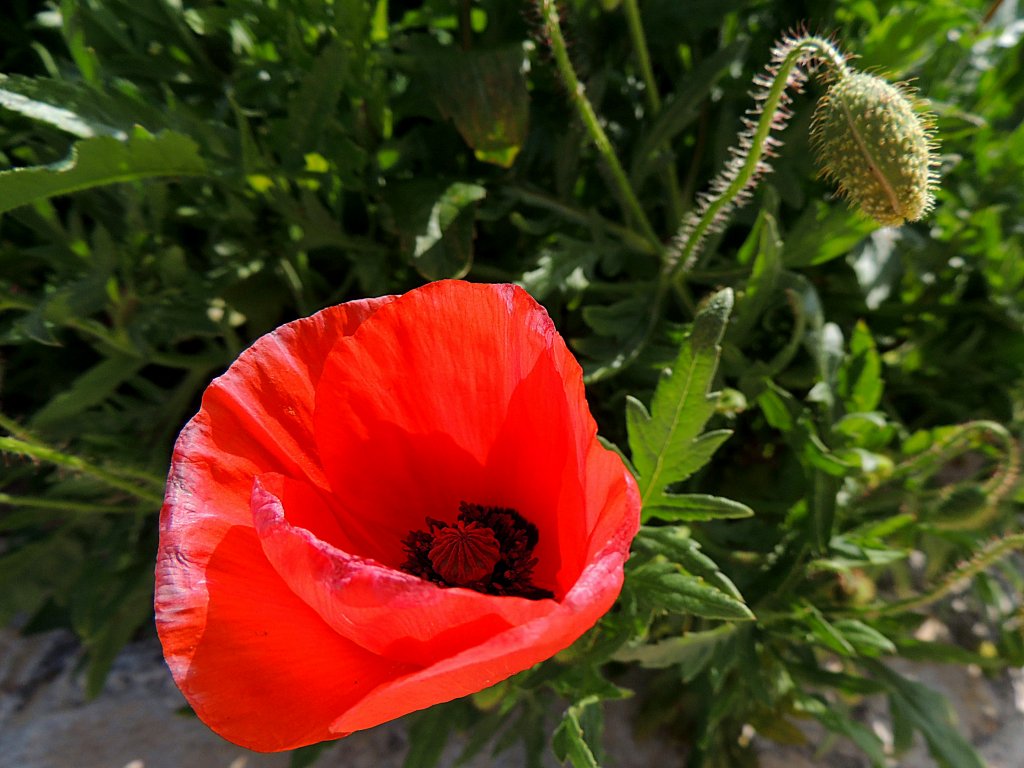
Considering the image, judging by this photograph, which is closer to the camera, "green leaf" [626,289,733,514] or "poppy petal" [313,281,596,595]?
"poppy petal" [313,281,596,595]

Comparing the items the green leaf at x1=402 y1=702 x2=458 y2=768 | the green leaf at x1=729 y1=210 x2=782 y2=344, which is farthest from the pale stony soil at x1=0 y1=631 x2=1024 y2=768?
the green leaf at x1=729 y1=210 x2=782 y2=344

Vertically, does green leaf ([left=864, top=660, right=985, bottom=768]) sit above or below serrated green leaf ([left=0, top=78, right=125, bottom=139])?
below

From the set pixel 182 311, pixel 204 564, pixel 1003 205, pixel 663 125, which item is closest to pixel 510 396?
pixel 204 564

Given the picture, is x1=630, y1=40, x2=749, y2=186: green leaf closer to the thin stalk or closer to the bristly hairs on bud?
the bristly hairs on bud

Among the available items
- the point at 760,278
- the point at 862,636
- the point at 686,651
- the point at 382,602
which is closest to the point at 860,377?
the point at 760,278

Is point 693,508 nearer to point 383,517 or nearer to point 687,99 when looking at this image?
point 383,517

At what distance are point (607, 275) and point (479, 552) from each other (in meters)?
0.79

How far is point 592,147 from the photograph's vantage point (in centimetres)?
173

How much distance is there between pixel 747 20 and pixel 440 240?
88 cm

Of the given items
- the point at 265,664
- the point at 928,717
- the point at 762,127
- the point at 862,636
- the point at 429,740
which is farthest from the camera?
the point at 928,717

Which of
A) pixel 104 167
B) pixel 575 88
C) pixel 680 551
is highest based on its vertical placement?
pixel 575 88

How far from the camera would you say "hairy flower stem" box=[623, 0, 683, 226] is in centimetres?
137

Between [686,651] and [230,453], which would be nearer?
[230,453]

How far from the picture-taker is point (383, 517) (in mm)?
1087
